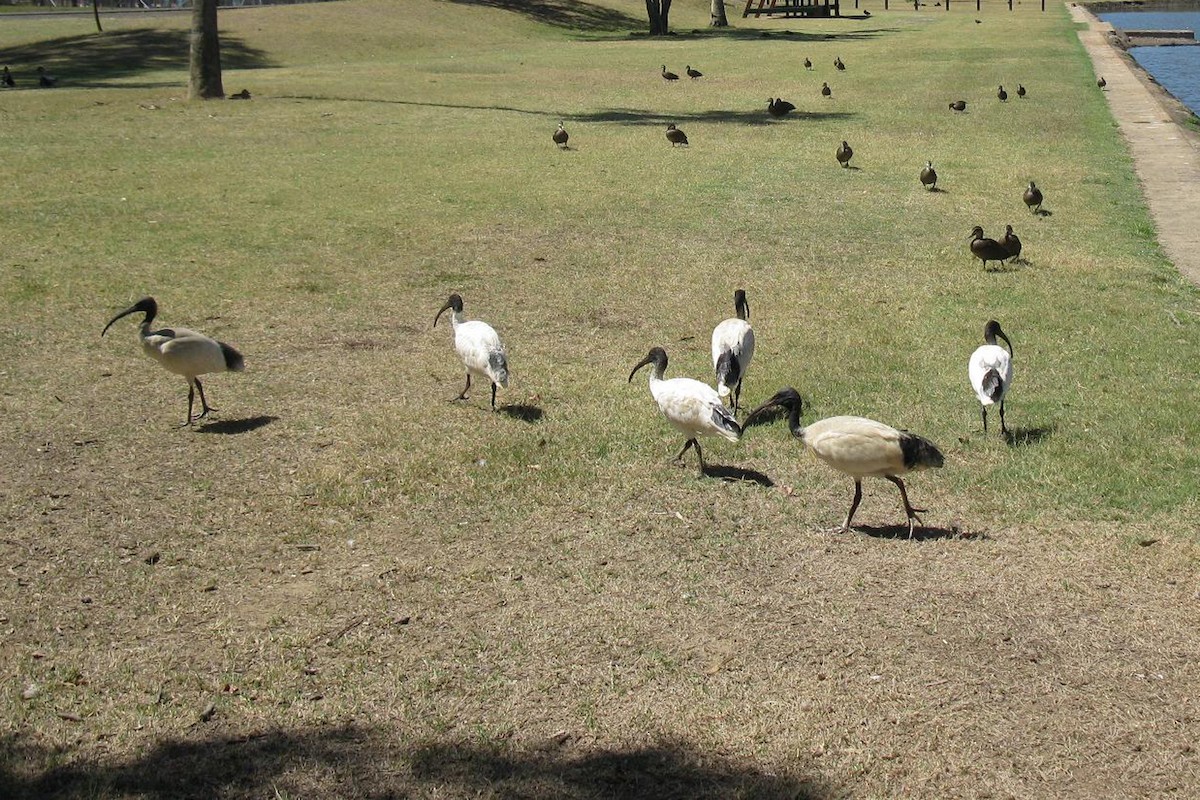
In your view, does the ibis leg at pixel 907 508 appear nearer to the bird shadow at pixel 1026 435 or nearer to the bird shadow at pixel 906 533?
the bird shadow at pixel 906 533

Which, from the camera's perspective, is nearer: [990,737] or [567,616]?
[990,737]

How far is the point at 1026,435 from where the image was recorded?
27.6 feet

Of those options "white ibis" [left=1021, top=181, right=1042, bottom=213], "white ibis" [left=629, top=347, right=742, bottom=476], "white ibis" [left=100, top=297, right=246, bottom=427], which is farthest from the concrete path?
"white ibis" [left=100, top=297, right=246, bottom=427]

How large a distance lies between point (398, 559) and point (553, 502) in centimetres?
110

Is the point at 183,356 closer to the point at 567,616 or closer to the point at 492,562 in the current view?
the point at 492,562

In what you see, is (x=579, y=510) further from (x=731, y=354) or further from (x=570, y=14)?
(x=570, y=14)

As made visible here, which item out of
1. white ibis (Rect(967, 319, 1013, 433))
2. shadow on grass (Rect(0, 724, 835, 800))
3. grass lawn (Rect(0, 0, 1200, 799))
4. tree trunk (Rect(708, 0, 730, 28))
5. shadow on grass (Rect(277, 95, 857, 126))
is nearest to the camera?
shadow on grass (Rect(0, 724, 835, 800))

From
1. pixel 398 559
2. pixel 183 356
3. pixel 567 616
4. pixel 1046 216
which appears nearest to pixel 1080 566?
pixel 567 616

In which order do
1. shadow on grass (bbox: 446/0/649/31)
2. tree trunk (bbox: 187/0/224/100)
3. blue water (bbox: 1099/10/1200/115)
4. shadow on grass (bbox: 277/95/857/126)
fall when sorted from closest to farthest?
shadow on grass (bbox: 277/95/857/126) < tree trunk (bbox: 187/0/224/100) < blue water (bbox: 1099/10/1200/115) < shadow on grass (bbox: 446/0/649/31)

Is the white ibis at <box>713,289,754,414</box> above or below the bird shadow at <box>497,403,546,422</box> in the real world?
above

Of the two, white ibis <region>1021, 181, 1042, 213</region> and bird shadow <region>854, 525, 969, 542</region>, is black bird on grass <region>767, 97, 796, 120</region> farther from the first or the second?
Answer: bird shadow <region>854, 525, 969, 542</region>

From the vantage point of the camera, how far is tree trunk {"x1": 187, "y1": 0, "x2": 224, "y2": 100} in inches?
1142

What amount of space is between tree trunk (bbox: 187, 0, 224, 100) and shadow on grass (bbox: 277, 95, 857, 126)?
1.69 meters

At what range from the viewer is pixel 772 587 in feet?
21.2
